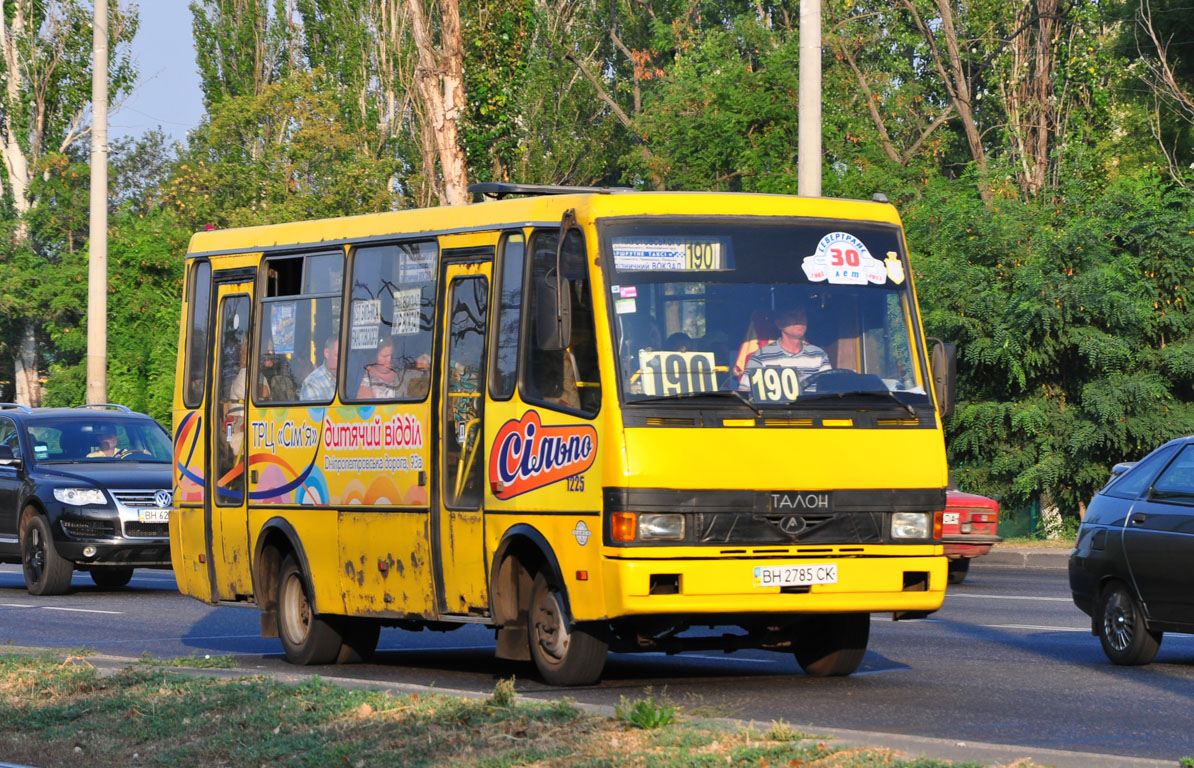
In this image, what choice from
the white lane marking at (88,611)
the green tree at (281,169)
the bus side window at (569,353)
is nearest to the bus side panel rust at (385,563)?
the bus side window at (569,353)

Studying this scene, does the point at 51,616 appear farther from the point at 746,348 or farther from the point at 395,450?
the point at 746,348

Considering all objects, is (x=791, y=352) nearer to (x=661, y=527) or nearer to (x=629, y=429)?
(x=629, y=429)

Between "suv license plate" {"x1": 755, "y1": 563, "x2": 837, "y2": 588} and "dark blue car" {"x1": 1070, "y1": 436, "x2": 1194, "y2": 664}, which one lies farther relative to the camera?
"dark blue car" {"x1": 1070, "y1": 436, "x2": 1194, "y2": 664}

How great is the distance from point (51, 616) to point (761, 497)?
9.30m

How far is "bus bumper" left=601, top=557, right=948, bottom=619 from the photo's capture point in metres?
10.0

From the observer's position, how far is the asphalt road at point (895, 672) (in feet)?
30.3

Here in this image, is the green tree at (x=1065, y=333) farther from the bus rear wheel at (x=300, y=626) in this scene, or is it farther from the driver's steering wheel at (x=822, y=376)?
the driver's steering wheel at (x=822, y=376)

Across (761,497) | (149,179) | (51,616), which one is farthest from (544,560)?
(149,179)

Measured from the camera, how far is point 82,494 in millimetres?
20297

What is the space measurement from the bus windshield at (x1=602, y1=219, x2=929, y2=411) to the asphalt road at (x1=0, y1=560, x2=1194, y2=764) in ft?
5.43

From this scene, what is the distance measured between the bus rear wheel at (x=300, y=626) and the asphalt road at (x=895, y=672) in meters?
0.21

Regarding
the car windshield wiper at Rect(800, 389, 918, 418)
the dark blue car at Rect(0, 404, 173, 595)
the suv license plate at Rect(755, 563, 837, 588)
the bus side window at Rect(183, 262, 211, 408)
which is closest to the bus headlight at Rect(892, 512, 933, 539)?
the suv license plate at Rect(755, 563, 837, 588)

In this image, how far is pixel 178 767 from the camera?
856 centimetres

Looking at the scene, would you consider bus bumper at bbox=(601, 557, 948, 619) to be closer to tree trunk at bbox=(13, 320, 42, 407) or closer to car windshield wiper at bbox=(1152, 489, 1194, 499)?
car windshield wiper at bbox=(1152, 489, 1194, 499)
